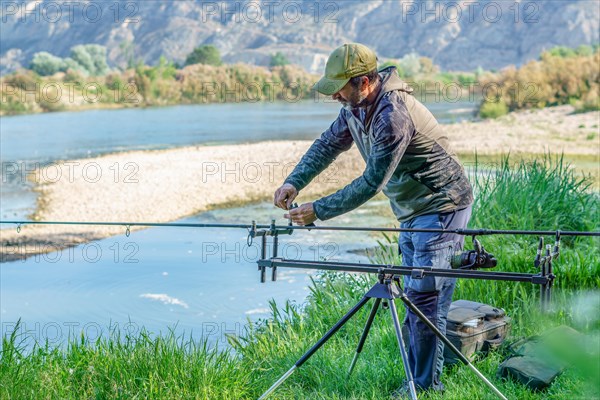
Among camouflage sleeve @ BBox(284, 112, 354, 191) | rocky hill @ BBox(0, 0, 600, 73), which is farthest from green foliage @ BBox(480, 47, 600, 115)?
rocky hill @ BBox(0, 0, 600, 73)

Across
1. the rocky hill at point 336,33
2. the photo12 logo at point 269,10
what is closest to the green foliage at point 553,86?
the photo12 logo at point 269,10

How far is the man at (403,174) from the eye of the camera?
265 cm

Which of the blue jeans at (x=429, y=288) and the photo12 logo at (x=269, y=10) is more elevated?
the photo12 logo at (x=269, y=10)

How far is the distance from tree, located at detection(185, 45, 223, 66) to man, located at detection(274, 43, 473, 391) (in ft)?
143

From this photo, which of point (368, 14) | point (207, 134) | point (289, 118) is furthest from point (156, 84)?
point (368, 14)

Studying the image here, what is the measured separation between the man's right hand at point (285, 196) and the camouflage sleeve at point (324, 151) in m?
0.11

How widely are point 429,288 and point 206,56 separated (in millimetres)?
44715

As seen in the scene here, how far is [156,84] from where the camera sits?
39.5 m

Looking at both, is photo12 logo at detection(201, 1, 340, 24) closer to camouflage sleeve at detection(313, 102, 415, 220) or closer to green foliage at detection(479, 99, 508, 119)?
green foliage at detection(479, 99, 508, 119)

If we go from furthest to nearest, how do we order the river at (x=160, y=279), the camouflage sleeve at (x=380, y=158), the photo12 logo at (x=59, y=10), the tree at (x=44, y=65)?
the tree at (x=44, y=65) → the photo12 logo at (x=59, y=10) → the river at (x=160, y=279) → the camouflage sleeve at (x=380, y=158)

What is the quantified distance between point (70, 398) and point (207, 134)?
21970mm

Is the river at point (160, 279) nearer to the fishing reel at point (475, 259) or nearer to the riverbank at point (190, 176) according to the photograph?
the riverbank at point (190, 176)

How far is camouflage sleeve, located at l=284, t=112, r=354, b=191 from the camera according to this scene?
307 centimetres

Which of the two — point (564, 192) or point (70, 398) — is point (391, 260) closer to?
point (564, 192)
